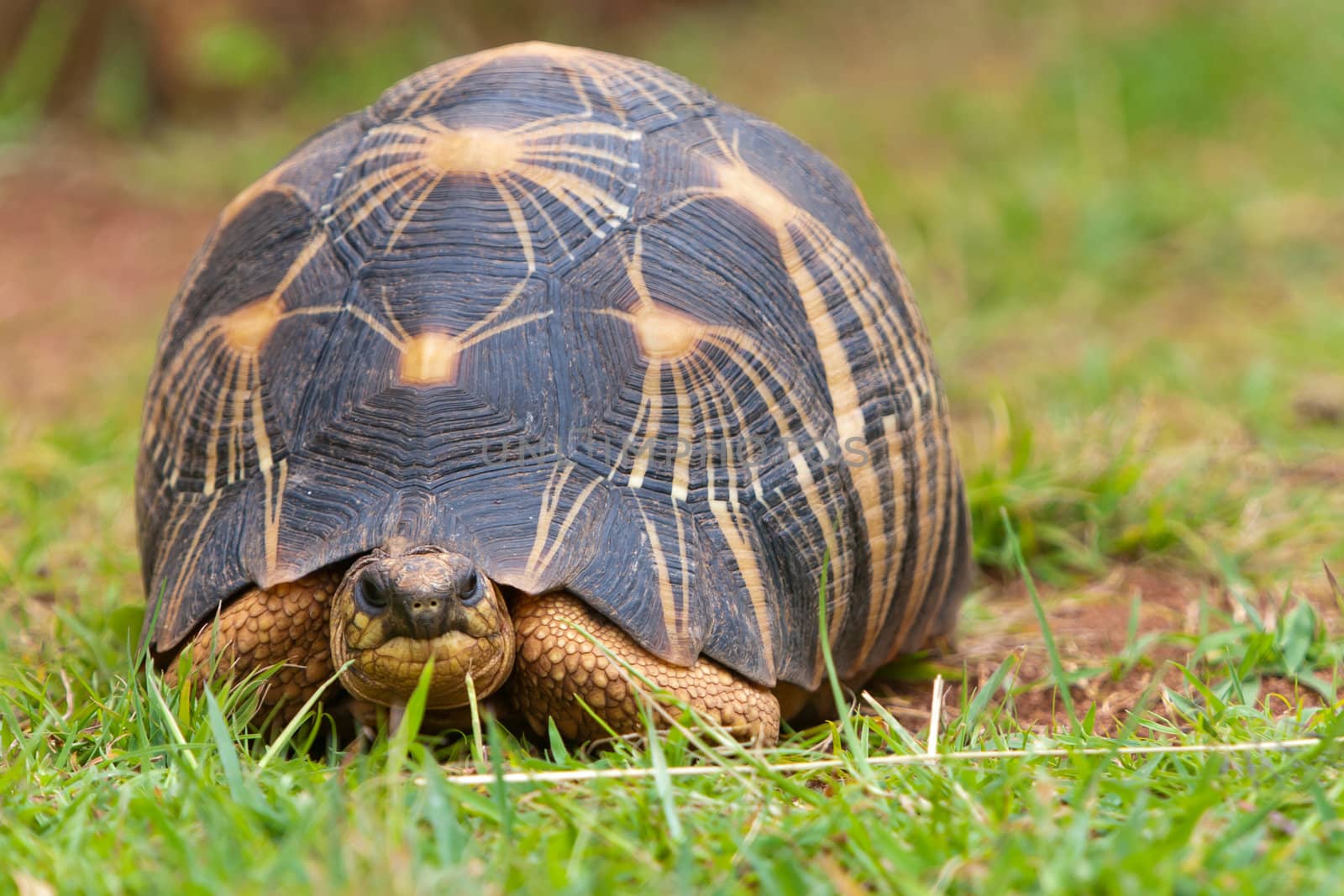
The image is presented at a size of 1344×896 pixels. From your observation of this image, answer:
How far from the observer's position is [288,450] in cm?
218

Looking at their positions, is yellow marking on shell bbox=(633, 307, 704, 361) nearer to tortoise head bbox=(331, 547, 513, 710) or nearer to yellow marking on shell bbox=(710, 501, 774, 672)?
yellow marking on shell bbox=(710, 501, 774, 672)

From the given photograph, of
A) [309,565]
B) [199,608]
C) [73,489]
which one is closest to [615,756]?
[309,565]

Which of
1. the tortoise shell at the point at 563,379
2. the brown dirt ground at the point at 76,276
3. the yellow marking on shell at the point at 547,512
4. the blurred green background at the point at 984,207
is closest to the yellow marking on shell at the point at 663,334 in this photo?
the tortoise shell at the point at 563,379

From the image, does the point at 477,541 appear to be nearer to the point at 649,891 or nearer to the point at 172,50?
the point at 649,891

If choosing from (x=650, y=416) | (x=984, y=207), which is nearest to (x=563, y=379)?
(x=650, y=416)

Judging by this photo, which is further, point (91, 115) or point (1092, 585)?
point (91, 115)

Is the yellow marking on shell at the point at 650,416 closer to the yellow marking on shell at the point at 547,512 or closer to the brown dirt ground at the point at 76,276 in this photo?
the yellow marking on shell at the point at 547,512

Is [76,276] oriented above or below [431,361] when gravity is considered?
above

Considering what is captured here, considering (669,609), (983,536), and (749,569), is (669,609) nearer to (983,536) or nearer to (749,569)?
(749,569)

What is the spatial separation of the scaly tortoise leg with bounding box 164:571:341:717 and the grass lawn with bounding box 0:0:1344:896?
0.24 feet

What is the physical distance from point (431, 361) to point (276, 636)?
0.49 metres

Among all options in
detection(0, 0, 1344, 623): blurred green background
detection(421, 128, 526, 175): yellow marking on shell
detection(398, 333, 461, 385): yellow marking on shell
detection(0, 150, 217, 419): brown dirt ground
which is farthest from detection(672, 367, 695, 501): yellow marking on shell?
detection(0, 150, 217, 419): brown dirt ground

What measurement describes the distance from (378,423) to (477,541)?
26 centimetres

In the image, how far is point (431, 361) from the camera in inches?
83.4
